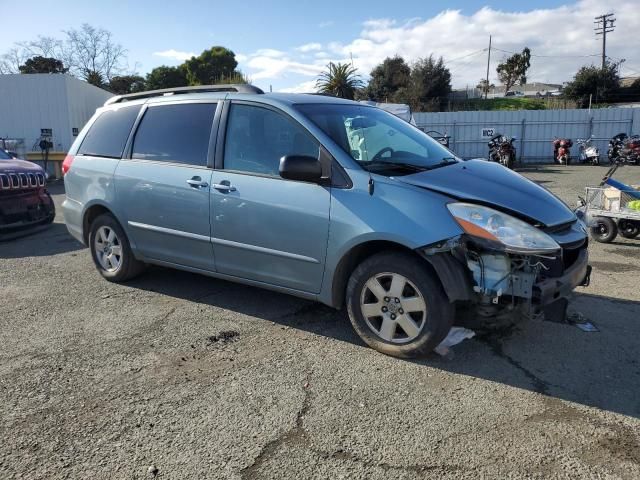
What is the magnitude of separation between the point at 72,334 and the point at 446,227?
121 inches

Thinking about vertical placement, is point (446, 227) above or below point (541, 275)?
above

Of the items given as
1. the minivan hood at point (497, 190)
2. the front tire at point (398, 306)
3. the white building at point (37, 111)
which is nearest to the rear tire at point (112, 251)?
the front tire at point (398, 306)

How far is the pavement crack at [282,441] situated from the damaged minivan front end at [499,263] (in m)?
1.20

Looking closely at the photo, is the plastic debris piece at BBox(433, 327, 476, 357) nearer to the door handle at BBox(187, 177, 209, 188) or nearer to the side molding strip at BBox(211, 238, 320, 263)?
the side molding strip at BBox(211, 238, 320, 263)

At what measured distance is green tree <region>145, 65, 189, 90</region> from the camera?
53906 mm

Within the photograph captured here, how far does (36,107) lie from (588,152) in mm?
21783

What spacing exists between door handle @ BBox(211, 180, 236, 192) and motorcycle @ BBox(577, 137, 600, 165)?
810 inches

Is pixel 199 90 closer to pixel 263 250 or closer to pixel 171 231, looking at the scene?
pixel 171 231

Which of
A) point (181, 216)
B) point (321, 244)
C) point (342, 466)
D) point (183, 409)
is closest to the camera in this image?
point (342, 466)

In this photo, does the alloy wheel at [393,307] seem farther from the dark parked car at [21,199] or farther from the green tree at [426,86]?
the green tree at [426,86]

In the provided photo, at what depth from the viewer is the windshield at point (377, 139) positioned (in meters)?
3.80

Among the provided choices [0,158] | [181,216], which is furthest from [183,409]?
[0,158]

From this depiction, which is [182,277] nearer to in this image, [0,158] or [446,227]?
[446,227]

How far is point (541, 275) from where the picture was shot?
10.9ft
